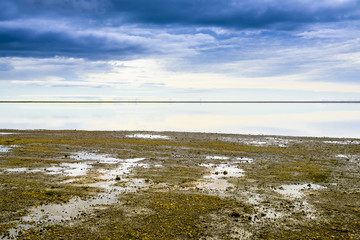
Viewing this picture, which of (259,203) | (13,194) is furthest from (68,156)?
(259,203)

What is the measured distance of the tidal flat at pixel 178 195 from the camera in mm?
8125

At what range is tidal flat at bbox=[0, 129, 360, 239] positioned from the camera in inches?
320

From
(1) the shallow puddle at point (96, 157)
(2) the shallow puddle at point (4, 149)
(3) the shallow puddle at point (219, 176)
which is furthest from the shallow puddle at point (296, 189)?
(2) the shallow puddle at point (4, 149)

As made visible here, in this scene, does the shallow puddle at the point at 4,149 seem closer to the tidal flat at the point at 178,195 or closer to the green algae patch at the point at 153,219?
the tidal flat at the point at 178,195

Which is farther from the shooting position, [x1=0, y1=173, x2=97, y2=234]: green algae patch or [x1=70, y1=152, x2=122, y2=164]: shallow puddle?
[x1=70, y1=152, x2=122, y2=164]: shallow puddle

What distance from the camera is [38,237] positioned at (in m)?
7.53

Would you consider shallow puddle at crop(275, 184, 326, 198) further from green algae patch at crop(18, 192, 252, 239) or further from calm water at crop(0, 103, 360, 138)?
calm water at crop(0, 103, 360, 138)

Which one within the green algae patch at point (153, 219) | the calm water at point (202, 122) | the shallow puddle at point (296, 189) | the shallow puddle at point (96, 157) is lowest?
the green algae patch at point (153, 219)

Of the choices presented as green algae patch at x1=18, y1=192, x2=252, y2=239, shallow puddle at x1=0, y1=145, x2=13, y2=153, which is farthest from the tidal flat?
shallow puddle at x1=0, y1=145, x2=13, y2=153

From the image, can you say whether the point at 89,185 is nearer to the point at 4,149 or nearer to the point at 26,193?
the point at 26,193

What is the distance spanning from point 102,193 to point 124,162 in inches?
238

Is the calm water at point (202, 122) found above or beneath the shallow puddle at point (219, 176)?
above

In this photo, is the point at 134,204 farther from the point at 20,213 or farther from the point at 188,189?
the point at 20,213

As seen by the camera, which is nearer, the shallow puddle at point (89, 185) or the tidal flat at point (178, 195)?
the tidal flat at point (178, 195)
